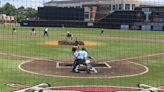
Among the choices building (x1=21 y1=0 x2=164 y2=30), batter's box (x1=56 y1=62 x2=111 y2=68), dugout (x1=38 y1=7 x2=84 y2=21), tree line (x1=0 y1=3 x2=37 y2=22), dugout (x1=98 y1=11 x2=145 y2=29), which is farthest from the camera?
dugout (x1=38 y1=7 x2=84 y2=21)

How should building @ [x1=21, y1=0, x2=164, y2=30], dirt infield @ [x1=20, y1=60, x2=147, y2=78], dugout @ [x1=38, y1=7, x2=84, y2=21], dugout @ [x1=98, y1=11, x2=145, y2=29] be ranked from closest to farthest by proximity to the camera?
dirt infield @ [x1=20, y1=60, x2=147, y2=78], dugout @ [x1=98, y1=11, x2=145, y2=29], building @ [x1=21, y1=0, x2=164, y2=30], dugout @ [x1=38, y1=7, x2=84, y2=21]

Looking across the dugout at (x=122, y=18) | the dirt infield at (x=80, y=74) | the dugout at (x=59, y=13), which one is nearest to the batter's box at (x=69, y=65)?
the dirt infield at (x=80, y=74)

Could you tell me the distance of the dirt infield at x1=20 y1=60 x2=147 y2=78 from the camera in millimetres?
16234

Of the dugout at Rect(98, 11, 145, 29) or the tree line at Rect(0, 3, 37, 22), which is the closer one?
the tree line at Rect(0, 3, 37, 22)

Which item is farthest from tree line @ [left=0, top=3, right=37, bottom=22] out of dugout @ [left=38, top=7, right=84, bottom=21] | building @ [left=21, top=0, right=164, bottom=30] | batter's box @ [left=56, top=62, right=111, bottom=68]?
dugout @ [left=38, top=7, right=84, bottom=21]

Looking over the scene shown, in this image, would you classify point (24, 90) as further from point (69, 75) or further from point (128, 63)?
point (128, 63)

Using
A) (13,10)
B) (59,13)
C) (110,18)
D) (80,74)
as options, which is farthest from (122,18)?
(80,74)

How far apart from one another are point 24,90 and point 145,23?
2295 inches

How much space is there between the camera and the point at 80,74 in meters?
16.3

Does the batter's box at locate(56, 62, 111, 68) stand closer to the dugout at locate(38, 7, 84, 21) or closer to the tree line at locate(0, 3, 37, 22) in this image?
the tree line at locate(0, 3, 37, 22)

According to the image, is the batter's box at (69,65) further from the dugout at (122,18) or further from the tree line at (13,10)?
the dugout at (122,18)

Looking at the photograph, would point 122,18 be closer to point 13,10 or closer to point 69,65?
point 13,10

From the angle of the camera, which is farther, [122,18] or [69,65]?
[122,18]

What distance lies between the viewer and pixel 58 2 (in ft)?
366
